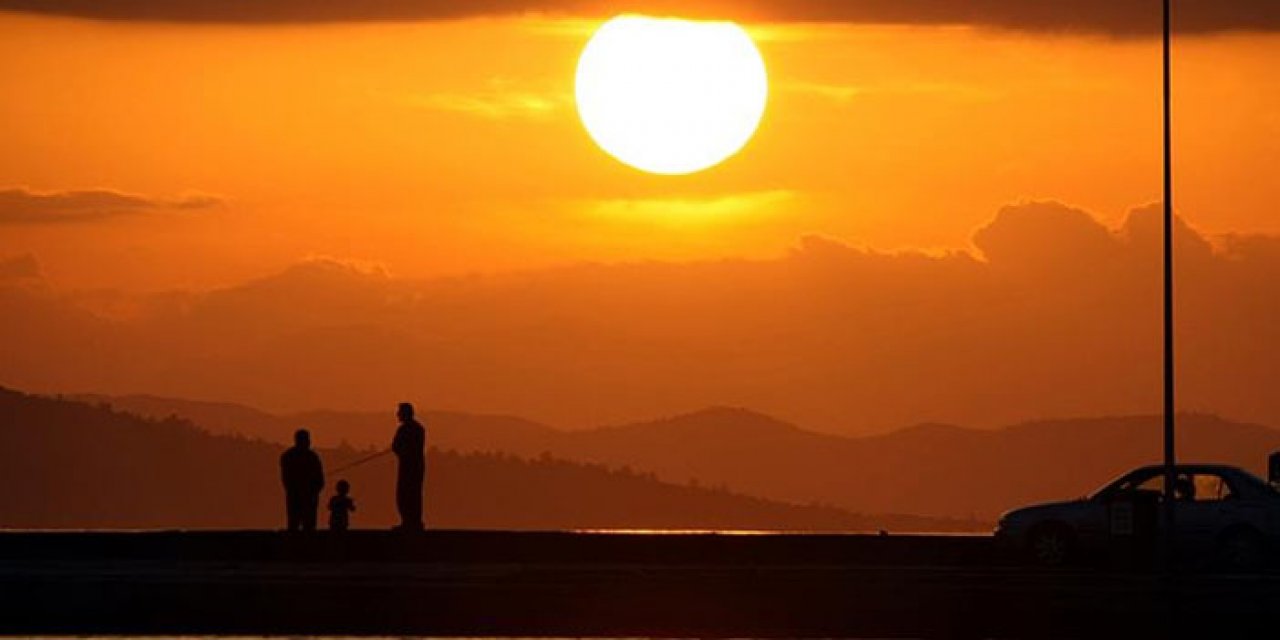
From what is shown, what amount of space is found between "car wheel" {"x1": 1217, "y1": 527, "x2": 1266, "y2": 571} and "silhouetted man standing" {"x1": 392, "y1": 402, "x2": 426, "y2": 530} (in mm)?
11465

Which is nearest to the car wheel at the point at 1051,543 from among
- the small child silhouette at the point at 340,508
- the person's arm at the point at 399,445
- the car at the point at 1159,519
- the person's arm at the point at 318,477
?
the car at the point at 1159,519

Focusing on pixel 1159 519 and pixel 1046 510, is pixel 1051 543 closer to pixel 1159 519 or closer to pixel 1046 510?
pixel 1046 510

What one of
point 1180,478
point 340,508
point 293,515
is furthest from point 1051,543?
point 293,515

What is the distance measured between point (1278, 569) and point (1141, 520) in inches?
80.8

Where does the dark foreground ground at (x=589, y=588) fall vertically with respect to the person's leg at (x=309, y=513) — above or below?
below

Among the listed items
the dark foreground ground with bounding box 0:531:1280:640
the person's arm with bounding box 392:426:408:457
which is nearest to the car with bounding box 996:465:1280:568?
the dark foreground ground with bounding box 0:531:1280:640

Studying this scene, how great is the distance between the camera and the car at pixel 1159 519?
4800cm

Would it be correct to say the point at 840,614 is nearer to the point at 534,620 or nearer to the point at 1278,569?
the point at 534,620

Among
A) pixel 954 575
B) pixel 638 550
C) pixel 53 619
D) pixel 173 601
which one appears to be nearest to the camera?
pixel 53 619

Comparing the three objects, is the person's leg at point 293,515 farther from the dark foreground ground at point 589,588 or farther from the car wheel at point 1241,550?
the car wheel at point 1241,550

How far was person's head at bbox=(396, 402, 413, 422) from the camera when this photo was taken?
4688 cm

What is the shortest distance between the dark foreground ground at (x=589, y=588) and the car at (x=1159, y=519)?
2.11 ft

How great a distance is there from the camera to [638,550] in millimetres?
47125

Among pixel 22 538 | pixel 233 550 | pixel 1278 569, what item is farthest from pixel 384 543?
pixel 1278 569
